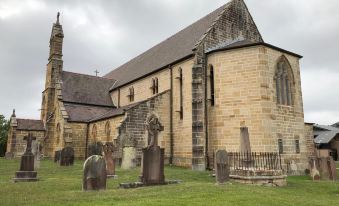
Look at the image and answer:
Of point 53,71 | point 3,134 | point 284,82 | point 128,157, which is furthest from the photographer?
point 3,134

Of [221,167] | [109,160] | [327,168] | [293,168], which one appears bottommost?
[293,168]

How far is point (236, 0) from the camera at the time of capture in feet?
80.8

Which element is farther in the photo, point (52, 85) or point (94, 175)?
point (52, 85)

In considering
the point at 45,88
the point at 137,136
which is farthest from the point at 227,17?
the point at 45,88

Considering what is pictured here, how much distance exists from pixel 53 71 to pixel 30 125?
263 inches

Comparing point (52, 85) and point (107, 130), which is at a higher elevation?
point (52, 85)

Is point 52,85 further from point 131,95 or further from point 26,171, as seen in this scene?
point 26,171

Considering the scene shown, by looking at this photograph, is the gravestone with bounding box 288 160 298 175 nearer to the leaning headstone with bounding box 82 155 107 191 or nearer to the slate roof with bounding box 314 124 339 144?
the leaning headstone with bounding box 82 155 107 191

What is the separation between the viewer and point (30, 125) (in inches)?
1312

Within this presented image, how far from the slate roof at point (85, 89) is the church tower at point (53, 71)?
1.11 metres

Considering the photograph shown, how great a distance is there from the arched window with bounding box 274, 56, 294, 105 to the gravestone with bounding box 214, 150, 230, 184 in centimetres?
883

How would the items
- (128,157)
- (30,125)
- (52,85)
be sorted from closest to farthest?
(128,157), (30,125), (52,85)

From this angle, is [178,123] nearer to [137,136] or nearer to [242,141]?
[137,136]

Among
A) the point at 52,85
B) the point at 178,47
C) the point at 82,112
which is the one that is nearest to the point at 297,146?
the point at 178,47
